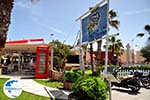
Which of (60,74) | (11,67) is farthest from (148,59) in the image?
(60,74)

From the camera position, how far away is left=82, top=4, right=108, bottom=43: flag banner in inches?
386

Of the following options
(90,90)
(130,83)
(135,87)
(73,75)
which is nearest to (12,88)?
(90,90)

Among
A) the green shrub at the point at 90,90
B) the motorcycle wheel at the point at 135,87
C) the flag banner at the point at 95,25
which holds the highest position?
the flag banner at the point at 95,25

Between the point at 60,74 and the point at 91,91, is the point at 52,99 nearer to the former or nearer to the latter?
the point at 91,91

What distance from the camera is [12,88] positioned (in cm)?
887

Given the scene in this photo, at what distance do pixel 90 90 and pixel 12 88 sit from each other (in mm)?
2839

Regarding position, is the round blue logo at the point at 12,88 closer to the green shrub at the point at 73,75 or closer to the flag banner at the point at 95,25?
the flag banner at the point at 95,25

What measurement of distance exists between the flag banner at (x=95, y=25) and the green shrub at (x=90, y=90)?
210cm

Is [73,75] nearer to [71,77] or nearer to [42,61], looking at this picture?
[71,77]

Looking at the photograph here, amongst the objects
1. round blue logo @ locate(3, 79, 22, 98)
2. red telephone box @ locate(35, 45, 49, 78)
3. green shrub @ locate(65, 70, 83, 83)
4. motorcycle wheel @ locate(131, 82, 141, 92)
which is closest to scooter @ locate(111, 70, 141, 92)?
motorcycle wheel @ locate(131, 82, 141, 92)

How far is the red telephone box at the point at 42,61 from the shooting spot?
73.7 ft

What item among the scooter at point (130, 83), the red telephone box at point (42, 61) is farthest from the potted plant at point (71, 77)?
the red telephone box at point (42, 61)

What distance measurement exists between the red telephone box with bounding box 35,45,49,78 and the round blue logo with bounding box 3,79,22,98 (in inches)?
532

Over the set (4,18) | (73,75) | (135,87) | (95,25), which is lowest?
(135,87)
